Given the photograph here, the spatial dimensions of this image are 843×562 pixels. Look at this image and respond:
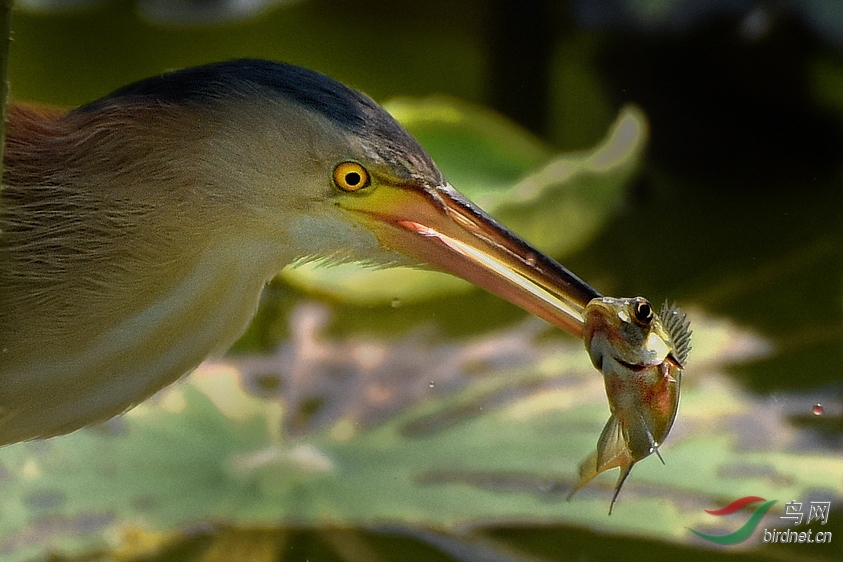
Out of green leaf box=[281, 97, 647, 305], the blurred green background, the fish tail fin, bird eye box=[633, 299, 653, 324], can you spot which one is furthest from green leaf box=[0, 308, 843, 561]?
bird eye box=[633, 299, 653, 324]

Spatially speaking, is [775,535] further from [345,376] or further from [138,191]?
[138,191]

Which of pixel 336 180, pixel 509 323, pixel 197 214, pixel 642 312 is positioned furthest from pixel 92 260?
pixel 509 323

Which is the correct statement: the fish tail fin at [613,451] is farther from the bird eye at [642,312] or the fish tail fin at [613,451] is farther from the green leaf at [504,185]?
the green leaf at [504,185]

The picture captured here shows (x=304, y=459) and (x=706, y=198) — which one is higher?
(x=706, y=198)

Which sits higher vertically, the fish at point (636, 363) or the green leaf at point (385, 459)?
the green leaf at point (385, 459)

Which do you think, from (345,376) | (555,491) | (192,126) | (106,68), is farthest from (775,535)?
(106,68)

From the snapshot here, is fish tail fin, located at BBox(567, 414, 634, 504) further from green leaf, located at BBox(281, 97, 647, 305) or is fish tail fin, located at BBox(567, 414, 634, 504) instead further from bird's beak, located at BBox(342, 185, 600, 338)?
green leaf, located at BBox(281, 97, 647, 305)

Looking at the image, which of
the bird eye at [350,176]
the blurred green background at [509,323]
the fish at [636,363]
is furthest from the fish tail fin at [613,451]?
the blurred green background at [509,323]
